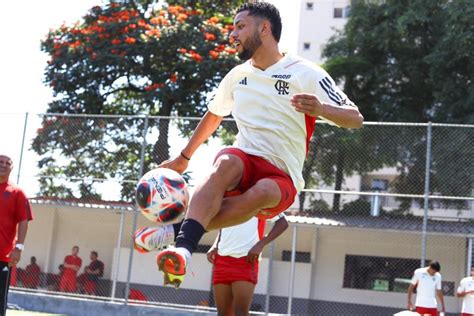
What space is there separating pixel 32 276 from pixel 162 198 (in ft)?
52.1

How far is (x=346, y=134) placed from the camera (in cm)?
1750

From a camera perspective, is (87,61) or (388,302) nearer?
(388,302)

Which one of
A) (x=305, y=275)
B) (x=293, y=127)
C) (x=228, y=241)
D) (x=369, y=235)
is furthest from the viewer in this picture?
(x=305, y=275)

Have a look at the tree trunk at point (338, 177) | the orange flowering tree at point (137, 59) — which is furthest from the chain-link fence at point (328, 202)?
the orange flowering tree at point (137, 59)

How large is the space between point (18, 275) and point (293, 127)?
1546cm

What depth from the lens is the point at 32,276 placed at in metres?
20.3

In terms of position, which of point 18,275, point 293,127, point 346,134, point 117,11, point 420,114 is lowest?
point 18,275

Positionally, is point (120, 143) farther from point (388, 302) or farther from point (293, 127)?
point (293, 127)

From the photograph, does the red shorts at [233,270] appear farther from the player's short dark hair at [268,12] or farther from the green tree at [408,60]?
the green tree at [408,60]

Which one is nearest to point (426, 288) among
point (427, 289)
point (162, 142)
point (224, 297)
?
point (427, 289)

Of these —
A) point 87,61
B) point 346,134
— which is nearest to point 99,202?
point 346,134

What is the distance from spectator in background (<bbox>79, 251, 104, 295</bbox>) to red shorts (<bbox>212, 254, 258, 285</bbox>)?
36.1 feet

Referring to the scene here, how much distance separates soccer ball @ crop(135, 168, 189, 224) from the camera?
207 inches

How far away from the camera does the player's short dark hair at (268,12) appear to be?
5.71m
